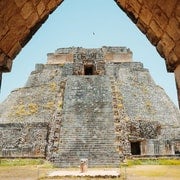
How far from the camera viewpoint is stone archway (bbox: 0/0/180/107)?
10.7ft

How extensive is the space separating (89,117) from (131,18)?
1313 cm

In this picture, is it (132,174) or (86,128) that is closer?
(132,174)

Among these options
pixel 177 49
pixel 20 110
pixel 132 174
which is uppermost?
pixel 20 110

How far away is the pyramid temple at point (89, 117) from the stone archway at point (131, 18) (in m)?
10.5

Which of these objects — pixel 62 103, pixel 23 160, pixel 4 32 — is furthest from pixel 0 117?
pixel 4 32

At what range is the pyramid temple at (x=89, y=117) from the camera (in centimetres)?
1503

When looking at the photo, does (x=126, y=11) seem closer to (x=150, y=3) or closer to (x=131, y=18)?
(x=131, y=18)

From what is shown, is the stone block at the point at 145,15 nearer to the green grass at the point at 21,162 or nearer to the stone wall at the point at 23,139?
the green grass at the point at 21,162

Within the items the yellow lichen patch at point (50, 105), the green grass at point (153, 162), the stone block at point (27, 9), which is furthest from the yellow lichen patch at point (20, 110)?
the stone block at point (27, 9)

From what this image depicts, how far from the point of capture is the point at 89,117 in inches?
665

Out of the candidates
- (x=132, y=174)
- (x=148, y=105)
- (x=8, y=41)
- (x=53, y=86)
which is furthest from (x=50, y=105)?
(x=8, y=41)

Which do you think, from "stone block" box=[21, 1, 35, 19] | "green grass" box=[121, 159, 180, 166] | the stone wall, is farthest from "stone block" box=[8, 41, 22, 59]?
the stone wall

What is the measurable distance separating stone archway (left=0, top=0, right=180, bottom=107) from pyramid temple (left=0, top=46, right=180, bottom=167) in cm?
1054

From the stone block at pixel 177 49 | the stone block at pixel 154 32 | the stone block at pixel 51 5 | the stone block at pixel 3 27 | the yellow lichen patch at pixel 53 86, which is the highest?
the yellow lichen patch at pixel 53 86
